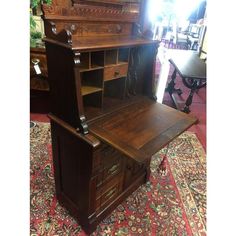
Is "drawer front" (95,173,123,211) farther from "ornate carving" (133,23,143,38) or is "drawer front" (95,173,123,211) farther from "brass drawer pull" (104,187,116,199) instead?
"ornate carving" (133,23,143,38)

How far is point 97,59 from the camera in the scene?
4.07 ft

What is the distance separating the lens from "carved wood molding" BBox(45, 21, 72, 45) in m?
1.00

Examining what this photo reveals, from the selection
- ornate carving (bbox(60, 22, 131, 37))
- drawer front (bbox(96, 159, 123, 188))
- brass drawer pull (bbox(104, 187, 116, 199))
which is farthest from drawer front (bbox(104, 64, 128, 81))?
brass drawer pull (bbox(104, 187, 116, 199))

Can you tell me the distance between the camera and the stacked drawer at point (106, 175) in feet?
4.13

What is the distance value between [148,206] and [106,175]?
61 cm

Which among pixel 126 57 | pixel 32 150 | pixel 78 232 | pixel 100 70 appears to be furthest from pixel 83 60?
pixel 32 150

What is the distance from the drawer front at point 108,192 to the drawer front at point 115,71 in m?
0.73

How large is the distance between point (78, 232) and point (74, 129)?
0.83m

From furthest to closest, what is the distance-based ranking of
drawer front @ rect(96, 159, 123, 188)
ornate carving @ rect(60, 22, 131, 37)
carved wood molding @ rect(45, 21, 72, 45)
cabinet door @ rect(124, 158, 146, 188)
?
cabinet door @ rect(124, 158, 146, 188), drawer front @ rect(96, 159, 123, 188), ornate carving @ rect(60, 22, 131, 37), carved wood molding @ rect(45, 21, 72, 45)

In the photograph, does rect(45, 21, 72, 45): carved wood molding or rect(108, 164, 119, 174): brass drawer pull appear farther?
rect(108, 164, 119, 174): brass drawer pull

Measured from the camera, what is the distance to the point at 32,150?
2246 mm

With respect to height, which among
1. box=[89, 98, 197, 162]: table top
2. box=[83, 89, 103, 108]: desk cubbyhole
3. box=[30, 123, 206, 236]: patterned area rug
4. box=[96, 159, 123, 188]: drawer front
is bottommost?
box=[30, 123, 206, 236]: patterned area rug

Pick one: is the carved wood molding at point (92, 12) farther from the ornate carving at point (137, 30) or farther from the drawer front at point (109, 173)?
the drawer front at point (109, 173)
